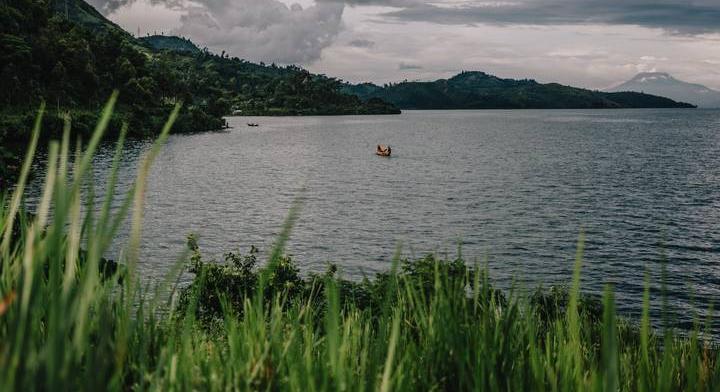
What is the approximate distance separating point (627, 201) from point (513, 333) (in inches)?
A: 2832

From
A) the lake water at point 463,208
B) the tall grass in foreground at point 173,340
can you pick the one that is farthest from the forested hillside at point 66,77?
the tall grass in foreground at point 173,340

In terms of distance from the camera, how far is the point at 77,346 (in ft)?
4.19

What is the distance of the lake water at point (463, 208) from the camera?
4372 cm

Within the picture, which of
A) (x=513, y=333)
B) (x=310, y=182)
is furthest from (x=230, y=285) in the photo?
(x=310, y=182)

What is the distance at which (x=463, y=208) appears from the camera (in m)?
66.0

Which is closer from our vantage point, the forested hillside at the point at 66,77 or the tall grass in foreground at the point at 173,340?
the tall grass in foreground at the point at 173,340

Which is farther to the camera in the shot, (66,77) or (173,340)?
(66,77)

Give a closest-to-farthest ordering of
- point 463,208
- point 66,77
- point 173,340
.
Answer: point 173,340 → point 463,208 → point 66,77

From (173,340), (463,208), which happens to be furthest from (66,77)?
(173,340)

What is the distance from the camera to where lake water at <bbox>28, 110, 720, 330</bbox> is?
4372cm

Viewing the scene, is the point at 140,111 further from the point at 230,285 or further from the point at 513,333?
the point at 513,333

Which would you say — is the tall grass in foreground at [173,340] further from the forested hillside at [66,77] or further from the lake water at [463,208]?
the forested hillside at [66,77]

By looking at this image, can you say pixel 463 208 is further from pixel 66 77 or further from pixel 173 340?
pixel 66 77

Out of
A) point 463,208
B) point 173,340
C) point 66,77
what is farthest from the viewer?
point 66,77
